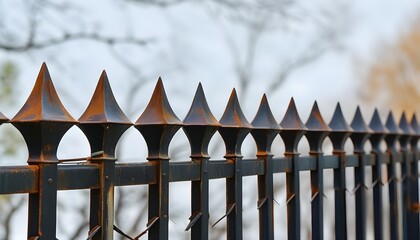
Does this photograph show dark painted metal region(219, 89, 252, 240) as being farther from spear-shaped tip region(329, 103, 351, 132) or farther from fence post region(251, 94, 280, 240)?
spear-shaped tip region(329, 103, 351, 132)

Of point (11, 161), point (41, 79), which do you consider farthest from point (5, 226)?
point (41, 79)

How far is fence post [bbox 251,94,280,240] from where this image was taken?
145cm

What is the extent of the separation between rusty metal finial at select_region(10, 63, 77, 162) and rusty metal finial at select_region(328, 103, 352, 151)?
1.06 m

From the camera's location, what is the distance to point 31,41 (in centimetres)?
584

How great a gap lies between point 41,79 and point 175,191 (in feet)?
27.8

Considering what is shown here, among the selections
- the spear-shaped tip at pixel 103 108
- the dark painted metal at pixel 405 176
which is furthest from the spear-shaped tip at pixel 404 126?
the spear-shaped tip at pixel 103 108

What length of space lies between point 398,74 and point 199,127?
1566cm

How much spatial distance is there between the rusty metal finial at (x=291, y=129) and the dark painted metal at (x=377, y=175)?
565mm

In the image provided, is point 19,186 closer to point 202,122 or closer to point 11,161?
point 202,122

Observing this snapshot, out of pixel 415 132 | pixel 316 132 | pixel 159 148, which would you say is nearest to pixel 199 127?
pixel 159 148

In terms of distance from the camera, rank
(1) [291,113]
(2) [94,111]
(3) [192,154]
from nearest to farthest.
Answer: (2) [94,111] → (3) [192,154] → (1) [291,113]

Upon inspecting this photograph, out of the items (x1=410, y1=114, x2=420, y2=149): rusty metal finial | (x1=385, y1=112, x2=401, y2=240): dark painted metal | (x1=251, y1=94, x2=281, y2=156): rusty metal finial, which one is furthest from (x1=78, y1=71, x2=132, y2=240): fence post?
(x1=410, y1=114, x2=420, y2=149): rusty metal finial

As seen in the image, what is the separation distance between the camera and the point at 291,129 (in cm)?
157

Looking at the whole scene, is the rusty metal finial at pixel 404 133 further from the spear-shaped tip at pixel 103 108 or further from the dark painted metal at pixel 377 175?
the spear-shaped tip at pixel 103 108
